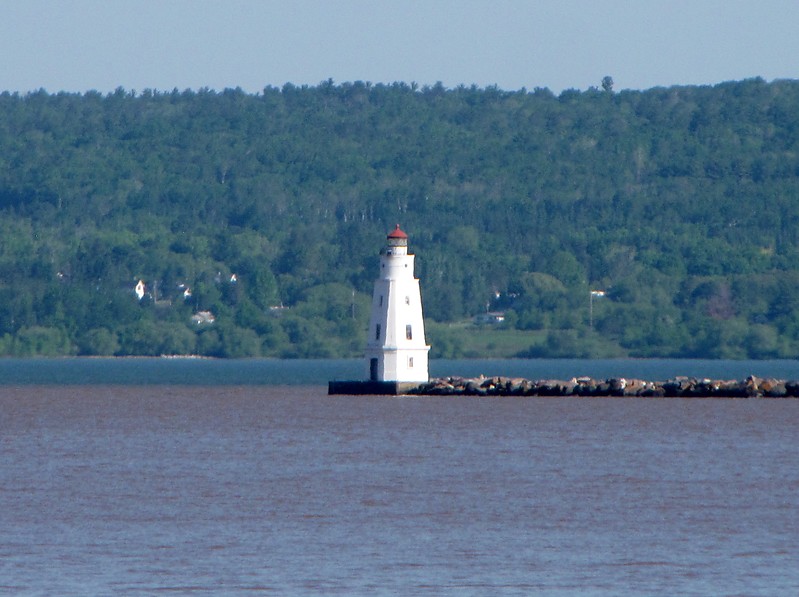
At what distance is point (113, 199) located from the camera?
654 feet

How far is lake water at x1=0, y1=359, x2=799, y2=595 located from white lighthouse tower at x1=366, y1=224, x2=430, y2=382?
5.76ft

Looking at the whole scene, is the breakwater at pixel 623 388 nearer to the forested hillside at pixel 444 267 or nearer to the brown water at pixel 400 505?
the brown water at pixel 400 505

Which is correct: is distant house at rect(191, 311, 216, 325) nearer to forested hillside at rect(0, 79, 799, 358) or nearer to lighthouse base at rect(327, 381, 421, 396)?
forested hillside at rect(0, 79, 799, 358)

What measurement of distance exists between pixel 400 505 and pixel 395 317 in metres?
28.5

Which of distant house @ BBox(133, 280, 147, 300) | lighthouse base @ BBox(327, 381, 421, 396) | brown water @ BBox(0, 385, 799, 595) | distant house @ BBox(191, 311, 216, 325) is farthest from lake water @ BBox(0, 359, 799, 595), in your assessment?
distant house @ BBox(133, 280, 147, 300)

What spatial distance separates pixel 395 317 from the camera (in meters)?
59.8

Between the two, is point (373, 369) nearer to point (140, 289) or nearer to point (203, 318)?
point (203, 318)

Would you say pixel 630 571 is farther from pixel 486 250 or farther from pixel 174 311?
pixel 486 250

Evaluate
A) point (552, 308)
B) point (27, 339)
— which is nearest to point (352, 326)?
point (552, 308)

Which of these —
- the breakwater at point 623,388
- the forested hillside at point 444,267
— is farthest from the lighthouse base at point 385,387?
the forested hillside at point 444,267

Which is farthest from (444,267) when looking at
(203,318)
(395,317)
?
(395,317)

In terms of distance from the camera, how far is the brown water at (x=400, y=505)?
23781 millimetres

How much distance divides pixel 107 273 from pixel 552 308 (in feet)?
126

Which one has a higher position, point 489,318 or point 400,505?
point 489,318
